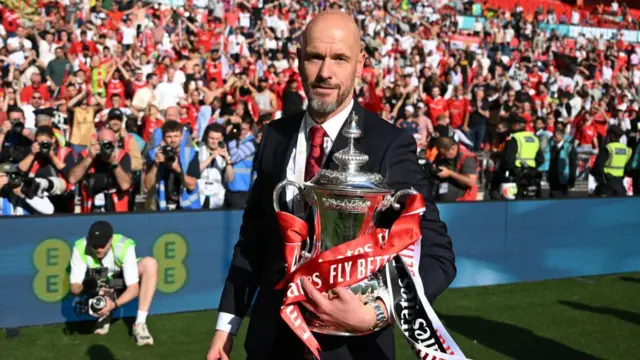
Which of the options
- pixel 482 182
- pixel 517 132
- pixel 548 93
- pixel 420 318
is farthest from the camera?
pixel 548 93

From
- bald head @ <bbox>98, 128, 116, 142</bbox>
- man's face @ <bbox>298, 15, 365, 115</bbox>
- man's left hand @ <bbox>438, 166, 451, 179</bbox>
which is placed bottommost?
man's left hand @ <bbox>438, 166, 451, 179</bbox>

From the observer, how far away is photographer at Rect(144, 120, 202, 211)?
343 inches

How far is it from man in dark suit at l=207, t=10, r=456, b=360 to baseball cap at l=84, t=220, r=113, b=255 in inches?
183

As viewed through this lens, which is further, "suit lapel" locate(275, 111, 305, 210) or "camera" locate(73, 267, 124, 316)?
"camera" locate(73, 267, 124, 316)

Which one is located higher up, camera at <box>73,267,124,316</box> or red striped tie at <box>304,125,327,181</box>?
red striped tie at <box>304,125,327,181</box>

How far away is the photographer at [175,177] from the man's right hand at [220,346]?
6.25 m

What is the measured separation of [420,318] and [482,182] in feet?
45.3

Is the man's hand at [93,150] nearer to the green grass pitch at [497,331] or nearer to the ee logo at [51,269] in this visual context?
the ee logo at [51,269]

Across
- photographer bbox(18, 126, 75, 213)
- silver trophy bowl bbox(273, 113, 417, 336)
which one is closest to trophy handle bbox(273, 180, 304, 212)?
silver trophy bowl bbox(273, 113, 417, 336)

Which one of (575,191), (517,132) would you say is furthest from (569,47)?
(517,132)

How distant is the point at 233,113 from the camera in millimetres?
12086

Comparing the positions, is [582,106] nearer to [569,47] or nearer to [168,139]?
[569,47]

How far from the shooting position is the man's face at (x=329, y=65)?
2.34m

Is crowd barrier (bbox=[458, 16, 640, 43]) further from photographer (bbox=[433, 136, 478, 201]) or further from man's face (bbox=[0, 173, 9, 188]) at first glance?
man's face (bbox=[0, 173, 9, 188])
